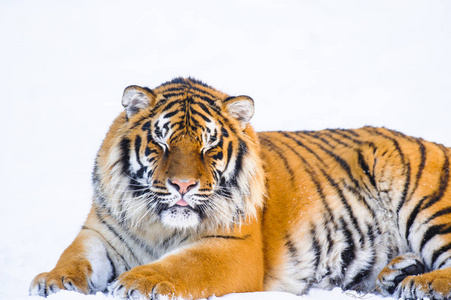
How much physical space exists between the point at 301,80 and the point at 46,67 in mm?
5139

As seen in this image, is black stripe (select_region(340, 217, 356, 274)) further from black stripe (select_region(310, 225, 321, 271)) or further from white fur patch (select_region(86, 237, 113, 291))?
white fur patch (select_region(86, 237, 113, 291))

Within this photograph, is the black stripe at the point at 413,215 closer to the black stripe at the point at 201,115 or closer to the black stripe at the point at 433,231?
the black stripe at the point at 433,231

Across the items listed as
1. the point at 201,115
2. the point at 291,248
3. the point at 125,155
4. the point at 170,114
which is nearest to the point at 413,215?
the point at 291,248

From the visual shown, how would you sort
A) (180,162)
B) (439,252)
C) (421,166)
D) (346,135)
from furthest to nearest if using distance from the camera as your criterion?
(346,135)
(421,166)
(439,252)
(180,162)

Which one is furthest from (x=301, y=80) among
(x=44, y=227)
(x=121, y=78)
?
(x=44, y=227)

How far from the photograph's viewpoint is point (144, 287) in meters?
2.10

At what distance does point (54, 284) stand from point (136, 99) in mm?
950

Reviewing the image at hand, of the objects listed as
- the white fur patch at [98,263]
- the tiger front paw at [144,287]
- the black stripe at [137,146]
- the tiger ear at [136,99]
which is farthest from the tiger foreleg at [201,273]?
the tiger ear at [136,99]

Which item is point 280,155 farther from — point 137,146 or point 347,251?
point 137,146

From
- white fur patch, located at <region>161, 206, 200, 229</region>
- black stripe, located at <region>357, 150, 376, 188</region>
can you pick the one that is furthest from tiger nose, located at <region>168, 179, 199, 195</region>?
black stripe, located at <region>357, 150, 376, 188</region>

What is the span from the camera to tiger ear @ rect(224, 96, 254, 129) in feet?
9.00

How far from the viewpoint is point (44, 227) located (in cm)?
457

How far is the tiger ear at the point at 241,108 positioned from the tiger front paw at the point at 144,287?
947mm

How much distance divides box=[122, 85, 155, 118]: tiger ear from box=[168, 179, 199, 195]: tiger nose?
538 millimetres
